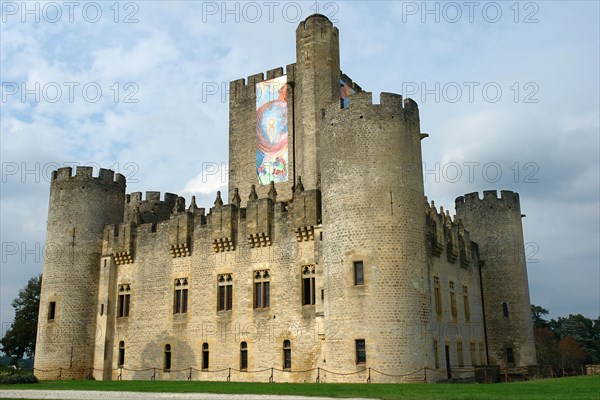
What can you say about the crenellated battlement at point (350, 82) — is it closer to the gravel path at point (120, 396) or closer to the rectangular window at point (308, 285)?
the rectangular window at point (308, 285)

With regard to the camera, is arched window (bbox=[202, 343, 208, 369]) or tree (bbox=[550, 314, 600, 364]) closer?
arched window (bbox=[202, 343, 208, 369])

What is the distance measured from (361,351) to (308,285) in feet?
17.9

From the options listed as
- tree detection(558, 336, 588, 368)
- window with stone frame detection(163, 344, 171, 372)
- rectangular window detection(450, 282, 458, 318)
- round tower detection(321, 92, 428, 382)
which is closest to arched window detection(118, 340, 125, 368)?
window with stone frame detection(163, 344, 171, 372)

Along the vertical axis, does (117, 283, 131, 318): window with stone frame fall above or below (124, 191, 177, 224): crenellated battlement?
below

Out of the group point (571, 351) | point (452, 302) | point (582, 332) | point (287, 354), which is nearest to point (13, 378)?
point (287, 354)

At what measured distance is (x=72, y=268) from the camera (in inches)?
1501

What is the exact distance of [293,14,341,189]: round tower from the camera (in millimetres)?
38438

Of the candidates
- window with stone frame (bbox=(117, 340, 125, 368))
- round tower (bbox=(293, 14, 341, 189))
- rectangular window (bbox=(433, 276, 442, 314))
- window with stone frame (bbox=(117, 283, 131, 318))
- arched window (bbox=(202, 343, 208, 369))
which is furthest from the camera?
round tower (bbox=(293, 14, 341, 189))

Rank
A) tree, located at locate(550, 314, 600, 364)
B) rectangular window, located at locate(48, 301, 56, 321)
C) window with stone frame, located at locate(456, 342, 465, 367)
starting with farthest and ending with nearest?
tree, located at locate(550, 314, 600, 364) → rectangular window, located at locate(48, 301, 56, 321) → window with stone frame, located at locate(456, 342, 465, 367)

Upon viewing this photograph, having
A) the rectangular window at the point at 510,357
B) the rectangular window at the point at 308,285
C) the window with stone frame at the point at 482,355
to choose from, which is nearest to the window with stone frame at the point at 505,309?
the rectangular window at the point at 510,357

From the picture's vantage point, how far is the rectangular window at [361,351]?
1033 inches

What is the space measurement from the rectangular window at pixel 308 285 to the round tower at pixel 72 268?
48.2 feet

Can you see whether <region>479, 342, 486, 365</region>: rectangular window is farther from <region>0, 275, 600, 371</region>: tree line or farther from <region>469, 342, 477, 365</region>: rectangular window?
<region>0, 275, 600, 371</region>: tree line

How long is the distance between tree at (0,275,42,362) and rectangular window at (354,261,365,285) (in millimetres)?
36061
